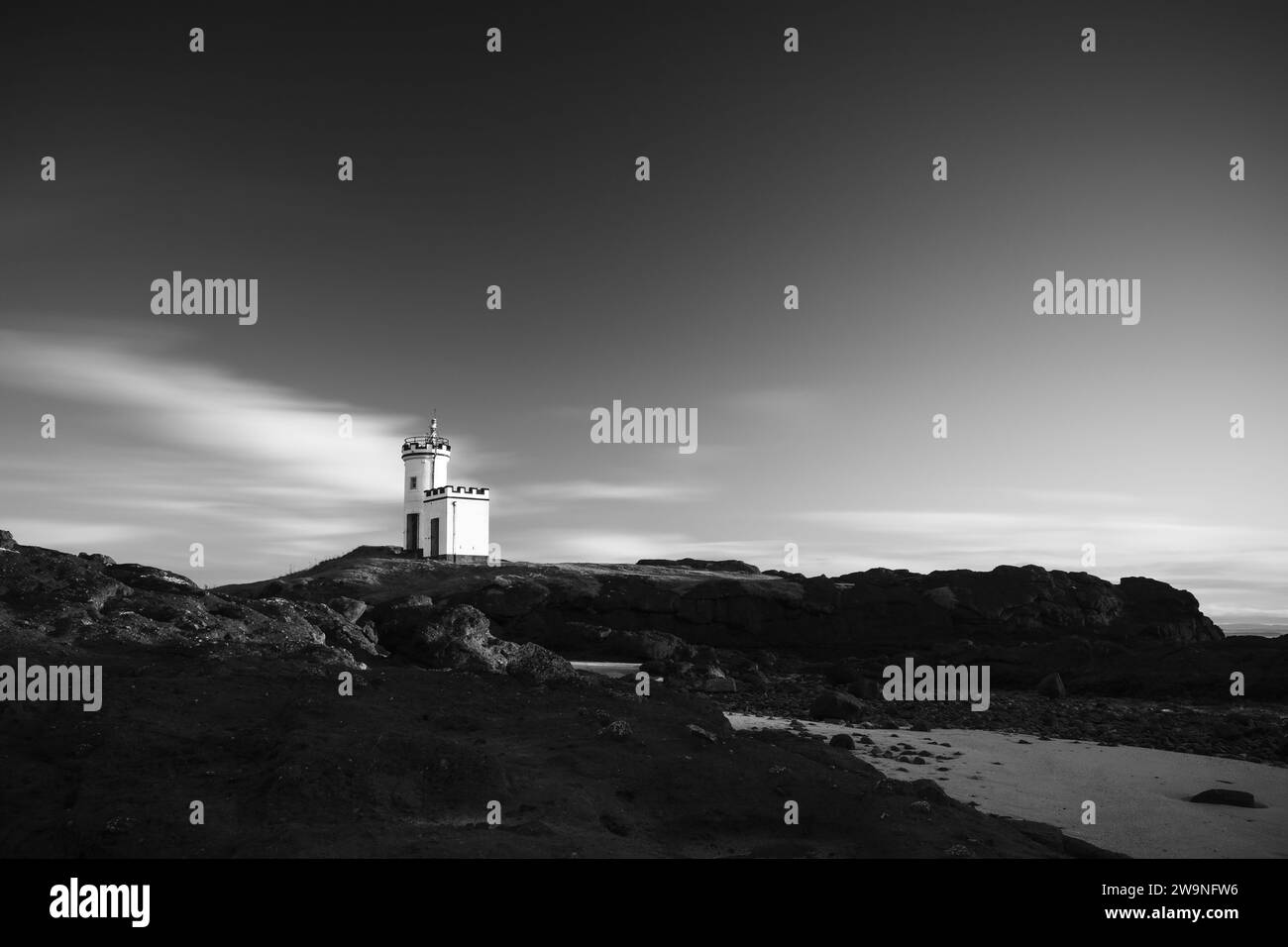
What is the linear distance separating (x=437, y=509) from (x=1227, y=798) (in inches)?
2498

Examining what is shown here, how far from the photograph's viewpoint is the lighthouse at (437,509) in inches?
2872

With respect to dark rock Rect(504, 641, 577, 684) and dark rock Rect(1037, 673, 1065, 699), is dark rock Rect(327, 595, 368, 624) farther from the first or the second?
dark rock Rect(1037, 673, 1065, 699)

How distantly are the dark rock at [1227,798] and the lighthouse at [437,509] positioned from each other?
6107 centimetres

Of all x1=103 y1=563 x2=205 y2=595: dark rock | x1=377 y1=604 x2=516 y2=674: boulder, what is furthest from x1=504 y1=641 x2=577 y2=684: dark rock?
x1=103 y1=563 x2=205 y2=595: dark rock

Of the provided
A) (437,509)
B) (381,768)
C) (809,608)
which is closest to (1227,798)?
(381,768)

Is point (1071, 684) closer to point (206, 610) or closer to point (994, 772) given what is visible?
point (994, 772)

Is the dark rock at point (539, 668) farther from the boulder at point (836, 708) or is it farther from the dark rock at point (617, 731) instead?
the boulder at point (836, 708)

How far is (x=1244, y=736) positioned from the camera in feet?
87.9

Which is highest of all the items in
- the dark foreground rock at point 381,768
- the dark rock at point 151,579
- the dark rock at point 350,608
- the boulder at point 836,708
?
the dark rock at point 151,579

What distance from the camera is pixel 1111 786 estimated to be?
66.5 ft

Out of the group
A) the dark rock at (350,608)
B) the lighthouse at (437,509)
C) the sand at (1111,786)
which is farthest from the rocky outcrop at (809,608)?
the sand at (1111,786)

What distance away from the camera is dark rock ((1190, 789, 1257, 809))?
18641 mm

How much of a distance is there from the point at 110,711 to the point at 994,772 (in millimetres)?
20103
